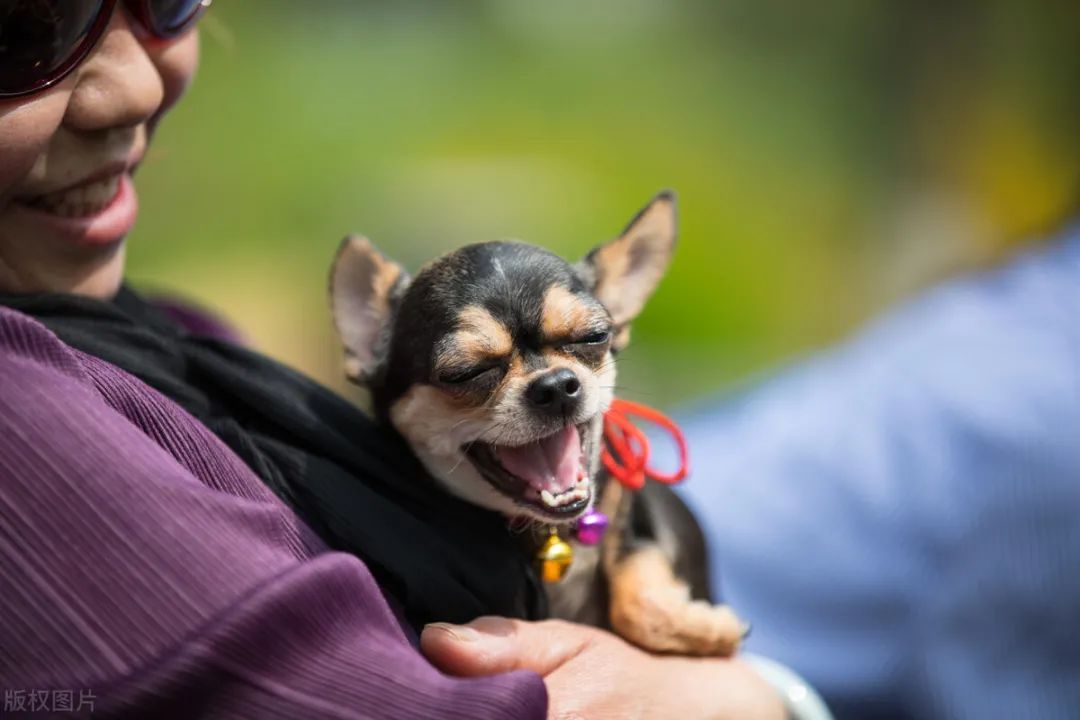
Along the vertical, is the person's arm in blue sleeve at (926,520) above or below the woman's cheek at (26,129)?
below

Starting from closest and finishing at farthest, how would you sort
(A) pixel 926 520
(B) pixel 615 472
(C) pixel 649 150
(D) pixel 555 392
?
(D) pixel 555 392 → (B) pixel 615 472 → (A) pixel 926 520 → (C) pixel 649 150

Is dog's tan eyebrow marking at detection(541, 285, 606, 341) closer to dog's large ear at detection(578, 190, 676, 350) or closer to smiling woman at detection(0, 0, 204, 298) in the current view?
dog's large ear at detection(578, 190, 676, 350)

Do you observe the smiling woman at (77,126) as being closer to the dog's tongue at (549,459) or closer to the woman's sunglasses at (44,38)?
the woman's sunglasses at (44,38)

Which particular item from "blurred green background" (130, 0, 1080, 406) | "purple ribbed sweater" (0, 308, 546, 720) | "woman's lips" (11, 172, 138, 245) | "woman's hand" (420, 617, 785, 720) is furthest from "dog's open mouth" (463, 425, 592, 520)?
"blurred green background" (130, 0, 1080, 406)

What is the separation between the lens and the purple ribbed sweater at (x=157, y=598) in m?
0.56

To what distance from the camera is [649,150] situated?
348cm

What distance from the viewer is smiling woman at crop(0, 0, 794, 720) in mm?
563

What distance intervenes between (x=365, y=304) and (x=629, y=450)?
0.99 ft

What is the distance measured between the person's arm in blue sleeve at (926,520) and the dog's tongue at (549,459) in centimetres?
79

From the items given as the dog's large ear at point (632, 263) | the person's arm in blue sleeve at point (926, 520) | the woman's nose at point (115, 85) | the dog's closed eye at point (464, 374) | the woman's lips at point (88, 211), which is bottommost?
the person's arm in blue sleeve at point (926, 520)

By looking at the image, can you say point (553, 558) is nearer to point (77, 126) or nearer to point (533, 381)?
point (533, 381)

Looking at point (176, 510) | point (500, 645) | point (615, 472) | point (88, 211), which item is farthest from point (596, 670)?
point (88, 211)

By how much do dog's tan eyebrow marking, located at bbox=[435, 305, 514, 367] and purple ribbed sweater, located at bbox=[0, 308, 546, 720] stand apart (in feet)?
0.87

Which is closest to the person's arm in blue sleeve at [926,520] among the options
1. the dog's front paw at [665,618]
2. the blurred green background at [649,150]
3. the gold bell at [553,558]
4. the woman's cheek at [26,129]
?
the dog's front paw at [665,618]
